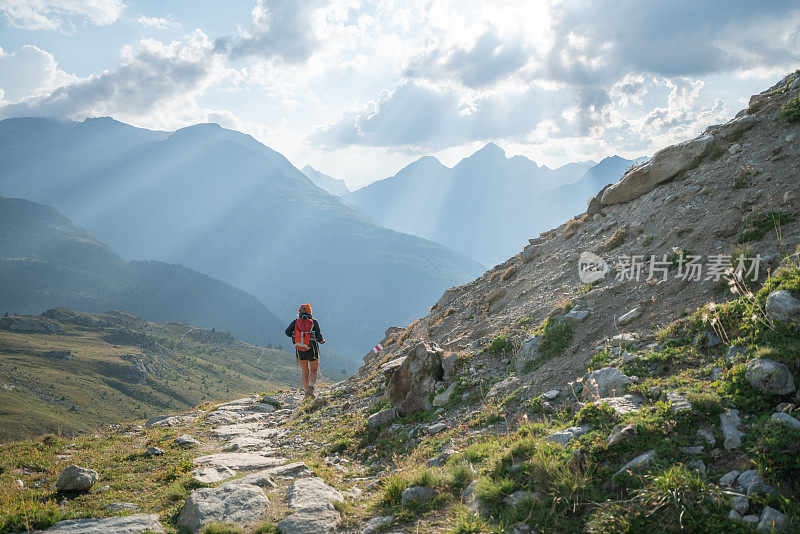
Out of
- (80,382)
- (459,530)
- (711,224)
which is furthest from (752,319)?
(80,382)

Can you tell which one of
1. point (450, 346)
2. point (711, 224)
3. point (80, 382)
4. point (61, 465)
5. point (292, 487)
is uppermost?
point (711, 224)

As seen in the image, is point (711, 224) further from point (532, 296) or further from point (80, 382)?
point (80, 382)

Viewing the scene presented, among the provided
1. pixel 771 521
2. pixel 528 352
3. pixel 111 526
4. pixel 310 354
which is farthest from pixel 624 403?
pixel 310 354

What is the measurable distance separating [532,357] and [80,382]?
230960 millimetres

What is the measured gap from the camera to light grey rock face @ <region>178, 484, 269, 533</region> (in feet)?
23.6

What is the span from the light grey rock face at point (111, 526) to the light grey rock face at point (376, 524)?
3481 mm

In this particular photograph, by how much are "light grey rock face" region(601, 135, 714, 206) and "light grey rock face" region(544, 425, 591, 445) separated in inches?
568

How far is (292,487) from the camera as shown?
8.53 meters

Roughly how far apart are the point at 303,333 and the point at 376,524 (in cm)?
1358

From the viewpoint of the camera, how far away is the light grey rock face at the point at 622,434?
21.8 feet

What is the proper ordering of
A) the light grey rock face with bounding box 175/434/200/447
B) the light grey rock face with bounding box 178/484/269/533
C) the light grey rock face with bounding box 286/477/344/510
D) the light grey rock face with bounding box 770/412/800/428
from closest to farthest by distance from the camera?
the light grey rock face with bounding box 770/412/800/428 < the light grey rock face with bounding box 178/484/269/533 < the light grey rock face with bounding box 286/477/344/510 < the light grey rock face with bounding box 175/434/200/447

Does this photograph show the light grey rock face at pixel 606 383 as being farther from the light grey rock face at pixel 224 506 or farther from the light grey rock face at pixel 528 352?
the light grey rock face at pixel 224 506
